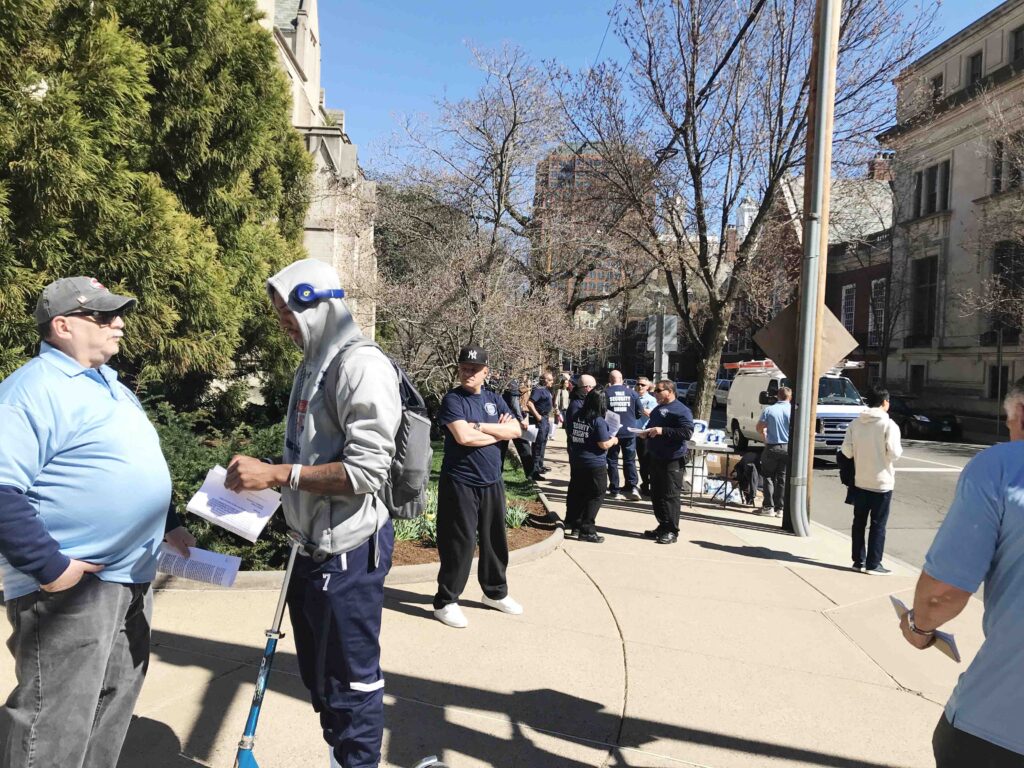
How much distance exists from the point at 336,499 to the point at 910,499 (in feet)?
39.6

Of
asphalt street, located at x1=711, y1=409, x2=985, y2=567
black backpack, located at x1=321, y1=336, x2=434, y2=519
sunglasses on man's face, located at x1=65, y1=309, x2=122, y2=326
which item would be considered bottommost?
asphalt street, located at x1=711, y1=409, x2=985, y2=567

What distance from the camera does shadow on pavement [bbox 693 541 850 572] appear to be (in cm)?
726

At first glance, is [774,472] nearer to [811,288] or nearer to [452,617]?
[811,288]

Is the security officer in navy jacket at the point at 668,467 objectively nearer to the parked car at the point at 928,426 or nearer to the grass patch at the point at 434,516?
the grass patch at the point at 434,516

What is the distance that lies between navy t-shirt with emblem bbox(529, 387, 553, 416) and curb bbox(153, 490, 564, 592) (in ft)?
20.3

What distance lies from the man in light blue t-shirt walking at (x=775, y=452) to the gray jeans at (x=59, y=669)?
8833 mm

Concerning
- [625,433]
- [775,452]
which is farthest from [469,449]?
[775,452]

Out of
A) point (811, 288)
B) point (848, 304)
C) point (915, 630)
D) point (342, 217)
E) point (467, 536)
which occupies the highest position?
point (848, 304)

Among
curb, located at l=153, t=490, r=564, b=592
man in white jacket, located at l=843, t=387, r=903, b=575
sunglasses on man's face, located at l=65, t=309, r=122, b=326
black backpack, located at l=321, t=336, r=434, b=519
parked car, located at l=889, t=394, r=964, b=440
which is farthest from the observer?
parked car, located at l=889, t=394, r=964, b=440

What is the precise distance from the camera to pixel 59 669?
2.20 metres

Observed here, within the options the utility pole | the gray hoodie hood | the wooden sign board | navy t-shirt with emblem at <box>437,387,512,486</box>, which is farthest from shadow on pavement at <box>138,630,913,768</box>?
the wooden sign board

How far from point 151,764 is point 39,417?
173cm

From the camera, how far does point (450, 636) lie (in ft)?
14.9

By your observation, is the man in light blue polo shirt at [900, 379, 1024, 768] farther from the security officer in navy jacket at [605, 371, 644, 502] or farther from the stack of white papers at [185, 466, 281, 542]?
the security officer in navy jacket at [605, 371, 644, 502]
